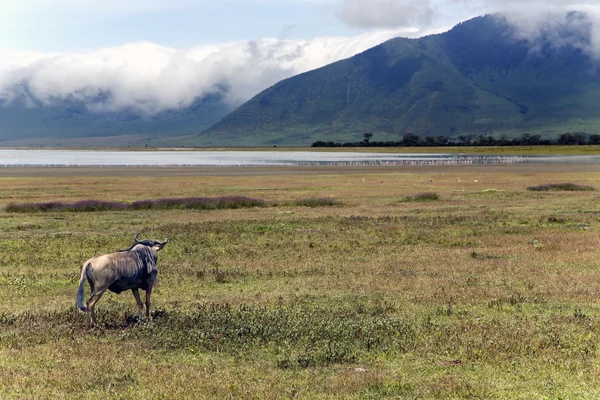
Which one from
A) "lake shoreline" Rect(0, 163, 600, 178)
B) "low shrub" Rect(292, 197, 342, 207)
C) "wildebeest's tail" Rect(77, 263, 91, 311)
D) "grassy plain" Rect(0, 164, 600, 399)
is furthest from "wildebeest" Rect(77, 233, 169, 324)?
"lake shoreline" Rect(0, 163, 600, 178)

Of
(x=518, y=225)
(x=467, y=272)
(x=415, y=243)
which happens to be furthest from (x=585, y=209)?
(x=467, y=272)

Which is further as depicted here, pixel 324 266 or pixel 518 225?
pixel 518 225

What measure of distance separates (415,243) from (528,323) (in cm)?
1463

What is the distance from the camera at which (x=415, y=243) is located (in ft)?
103

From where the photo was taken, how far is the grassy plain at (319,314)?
12.6m

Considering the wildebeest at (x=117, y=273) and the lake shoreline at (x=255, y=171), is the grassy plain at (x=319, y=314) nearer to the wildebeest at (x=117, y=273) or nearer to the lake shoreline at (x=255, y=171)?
the wildebeest at (x=117, y=273)

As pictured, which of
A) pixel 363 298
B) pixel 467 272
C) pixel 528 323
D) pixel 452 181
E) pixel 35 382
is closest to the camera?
pixel 35 382

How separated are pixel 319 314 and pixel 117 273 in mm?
5000

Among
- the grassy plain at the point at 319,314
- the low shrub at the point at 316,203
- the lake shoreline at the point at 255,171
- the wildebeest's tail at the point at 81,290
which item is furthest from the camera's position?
the lake shoreline at the point at 255,171

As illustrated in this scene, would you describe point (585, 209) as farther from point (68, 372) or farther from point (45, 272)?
point (68, 372)

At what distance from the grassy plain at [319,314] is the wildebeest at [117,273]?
79cm

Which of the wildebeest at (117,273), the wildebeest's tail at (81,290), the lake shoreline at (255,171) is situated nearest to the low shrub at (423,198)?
the wildebeest at (117,273)

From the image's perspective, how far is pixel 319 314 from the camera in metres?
17.9

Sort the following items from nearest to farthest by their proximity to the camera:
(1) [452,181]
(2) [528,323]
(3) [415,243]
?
(2) [528,323]
(3) [415,243]
(1) [452,181]
